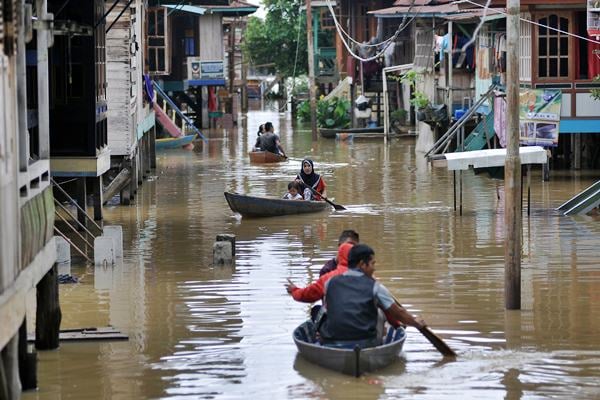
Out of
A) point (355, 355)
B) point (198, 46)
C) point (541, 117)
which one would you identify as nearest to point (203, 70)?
point (198, 46)

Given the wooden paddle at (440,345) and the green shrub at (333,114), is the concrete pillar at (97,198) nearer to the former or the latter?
the wooden paddle at (440,345)

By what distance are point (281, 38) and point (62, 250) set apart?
201 ft

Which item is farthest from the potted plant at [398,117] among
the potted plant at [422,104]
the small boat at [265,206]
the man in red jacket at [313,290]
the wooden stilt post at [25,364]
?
the wooden stilt post at [25,364]

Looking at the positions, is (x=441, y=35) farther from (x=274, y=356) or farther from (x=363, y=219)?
(x=274, y=356)

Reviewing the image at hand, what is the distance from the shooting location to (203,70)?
181 ft

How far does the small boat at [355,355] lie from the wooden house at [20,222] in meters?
2.54

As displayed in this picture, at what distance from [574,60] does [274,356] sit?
68.4 feet

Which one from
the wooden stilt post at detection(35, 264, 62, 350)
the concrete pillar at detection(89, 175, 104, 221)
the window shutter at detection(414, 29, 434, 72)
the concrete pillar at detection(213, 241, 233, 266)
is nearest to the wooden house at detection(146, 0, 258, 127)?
the window shutter at detection(414, 29, 434, 72)

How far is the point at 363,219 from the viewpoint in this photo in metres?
26.1

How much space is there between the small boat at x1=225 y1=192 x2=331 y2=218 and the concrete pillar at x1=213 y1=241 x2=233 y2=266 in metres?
5.55

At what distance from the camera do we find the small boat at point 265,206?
25781mm

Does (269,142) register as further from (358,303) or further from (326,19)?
(358,303)

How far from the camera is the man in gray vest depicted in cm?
1245

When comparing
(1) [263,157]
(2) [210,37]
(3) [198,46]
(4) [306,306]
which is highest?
(2) [210,37]
